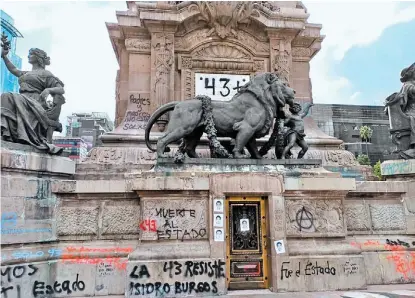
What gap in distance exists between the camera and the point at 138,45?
1390 cm

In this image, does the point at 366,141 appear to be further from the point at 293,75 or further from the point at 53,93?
the point at 53,93

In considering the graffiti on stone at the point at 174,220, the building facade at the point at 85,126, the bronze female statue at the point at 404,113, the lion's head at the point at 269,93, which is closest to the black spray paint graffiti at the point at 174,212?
the graffiti on stone at the point at 174,220

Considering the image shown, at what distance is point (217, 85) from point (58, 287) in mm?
8933

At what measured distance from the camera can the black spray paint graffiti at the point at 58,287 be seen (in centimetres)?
796

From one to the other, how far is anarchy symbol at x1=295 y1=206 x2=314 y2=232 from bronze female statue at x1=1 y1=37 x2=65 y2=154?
21.5 ft

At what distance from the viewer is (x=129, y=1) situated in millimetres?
15055

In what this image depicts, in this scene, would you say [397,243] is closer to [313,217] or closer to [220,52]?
[313,217]

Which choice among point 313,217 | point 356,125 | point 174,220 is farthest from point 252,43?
point 356,125

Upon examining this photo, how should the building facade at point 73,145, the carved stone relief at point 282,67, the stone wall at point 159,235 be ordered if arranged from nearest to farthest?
the stone wall at point 159,235, the carved stone relief at point 282,67, the building facade at point 73,145

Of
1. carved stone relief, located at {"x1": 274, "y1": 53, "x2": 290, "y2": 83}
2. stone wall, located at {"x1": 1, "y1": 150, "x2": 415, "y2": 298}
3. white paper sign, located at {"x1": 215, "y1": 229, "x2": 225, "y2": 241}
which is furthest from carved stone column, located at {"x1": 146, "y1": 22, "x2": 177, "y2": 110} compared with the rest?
white paper sign, located at {"x1": 215, "y1": 229, "x2": 225, "y2": 241}

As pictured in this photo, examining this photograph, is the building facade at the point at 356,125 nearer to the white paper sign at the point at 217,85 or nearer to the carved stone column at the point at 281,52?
the carved stone column at the point at 281,52

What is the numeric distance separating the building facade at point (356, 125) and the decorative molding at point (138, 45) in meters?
53.8

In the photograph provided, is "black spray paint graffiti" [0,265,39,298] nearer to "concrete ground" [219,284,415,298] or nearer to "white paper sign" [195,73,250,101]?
"concrete ground" [219,284,415,298]

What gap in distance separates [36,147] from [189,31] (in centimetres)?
805
